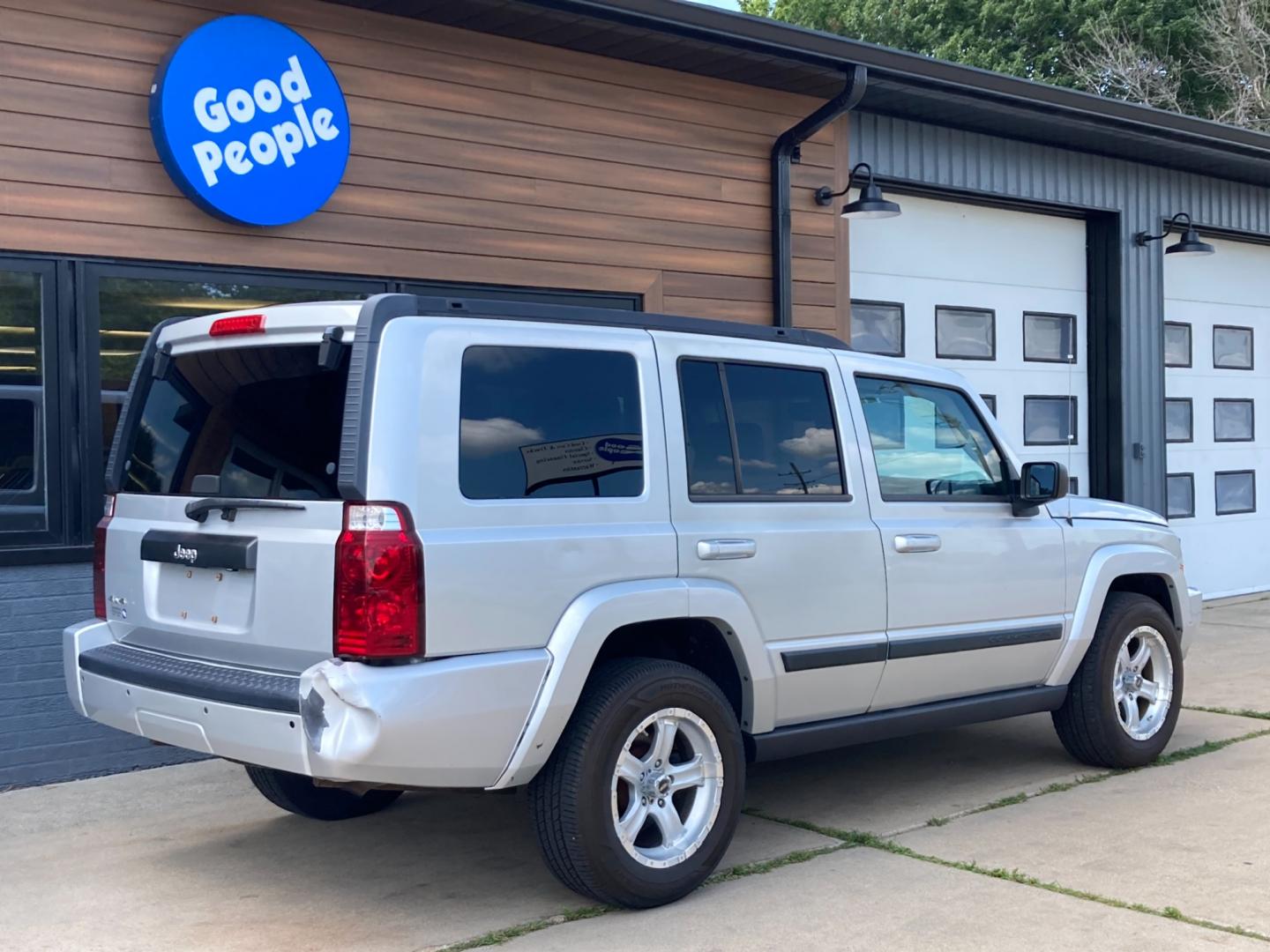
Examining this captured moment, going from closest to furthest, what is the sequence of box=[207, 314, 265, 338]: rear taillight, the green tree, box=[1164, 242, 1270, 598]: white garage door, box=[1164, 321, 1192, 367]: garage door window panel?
box=[207, 314, 265, 338]: rear taillight → box=[1164, 321, 1192, 367]: garage door window panel → box=[1164, 242, 1270, 598]: white garage door → the green tree

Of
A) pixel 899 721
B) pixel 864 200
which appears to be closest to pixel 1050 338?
pixel 864 200

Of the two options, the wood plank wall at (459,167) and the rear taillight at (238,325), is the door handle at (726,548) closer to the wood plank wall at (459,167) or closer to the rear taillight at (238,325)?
the rear taillight at (238,325)

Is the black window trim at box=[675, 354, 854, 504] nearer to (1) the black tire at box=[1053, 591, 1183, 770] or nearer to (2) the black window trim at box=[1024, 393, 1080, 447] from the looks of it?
(1) the black tire at box=[1053, 591, 1183, 770]

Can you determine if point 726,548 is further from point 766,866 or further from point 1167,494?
point 1167,494

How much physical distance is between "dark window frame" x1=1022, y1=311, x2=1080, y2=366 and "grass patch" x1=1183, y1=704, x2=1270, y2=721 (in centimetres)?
424

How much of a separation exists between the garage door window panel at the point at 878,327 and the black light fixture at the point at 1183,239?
2.86 m

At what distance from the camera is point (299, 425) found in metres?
4.40

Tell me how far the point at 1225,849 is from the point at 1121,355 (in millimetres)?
7301

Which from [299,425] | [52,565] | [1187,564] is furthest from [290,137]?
[1187,564]

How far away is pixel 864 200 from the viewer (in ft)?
30.1

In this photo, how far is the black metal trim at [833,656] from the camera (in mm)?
5070

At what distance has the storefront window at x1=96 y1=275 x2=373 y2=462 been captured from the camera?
680 cm

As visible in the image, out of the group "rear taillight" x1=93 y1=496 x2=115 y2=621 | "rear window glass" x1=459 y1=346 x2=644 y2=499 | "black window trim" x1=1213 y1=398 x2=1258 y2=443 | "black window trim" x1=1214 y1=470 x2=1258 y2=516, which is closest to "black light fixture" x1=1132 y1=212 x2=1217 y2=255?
"black window trim" x1=1213 y1=398 x2=1258 y2=443

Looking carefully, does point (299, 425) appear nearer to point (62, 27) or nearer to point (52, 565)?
point (52, 565)
